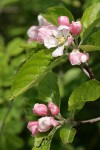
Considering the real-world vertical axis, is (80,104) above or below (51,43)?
below

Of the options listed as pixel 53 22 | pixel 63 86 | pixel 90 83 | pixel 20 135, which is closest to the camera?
pixel 90 83

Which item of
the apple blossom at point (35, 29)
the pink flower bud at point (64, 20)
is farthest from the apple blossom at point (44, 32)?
the apple blossom at point (35, 29)

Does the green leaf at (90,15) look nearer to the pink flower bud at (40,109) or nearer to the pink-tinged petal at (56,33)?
the pink-tinged petal at (56,33)

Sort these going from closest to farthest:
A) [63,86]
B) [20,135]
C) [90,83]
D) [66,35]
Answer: [90,83]
[66,35]
[63,86]
[20,135]

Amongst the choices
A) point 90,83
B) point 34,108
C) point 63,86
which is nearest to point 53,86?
point 34,108

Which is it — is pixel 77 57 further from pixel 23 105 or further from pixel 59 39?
pixel 23 105

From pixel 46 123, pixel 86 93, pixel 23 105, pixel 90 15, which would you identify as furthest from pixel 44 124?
pixel 23 105

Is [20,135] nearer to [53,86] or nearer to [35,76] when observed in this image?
[53,86]
